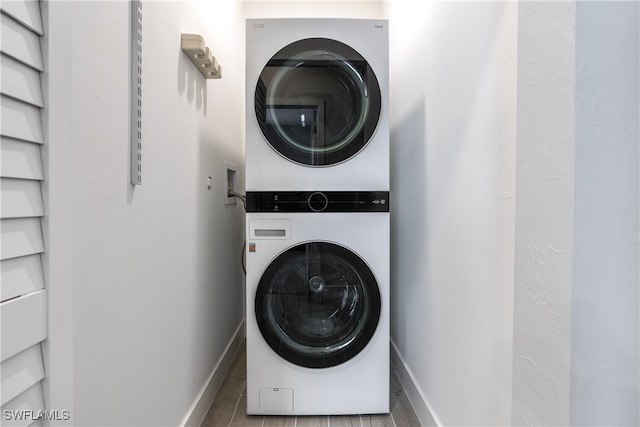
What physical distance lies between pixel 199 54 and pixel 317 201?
738 mm

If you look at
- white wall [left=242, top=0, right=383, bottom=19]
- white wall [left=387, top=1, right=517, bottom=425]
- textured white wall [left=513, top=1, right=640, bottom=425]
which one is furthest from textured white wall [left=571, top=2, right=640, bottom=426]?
white wall [left=242, top=0, right=383, bottom=19]

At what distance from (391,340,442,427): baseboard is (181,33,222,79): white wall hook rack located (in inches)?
65.1

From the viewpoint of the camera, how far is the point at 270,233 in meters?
1.54

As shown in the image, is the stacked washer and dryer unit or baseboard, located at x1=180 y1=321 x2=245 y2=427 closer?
baseboard, located at x1=180 y1=321 x2=245 y2=427

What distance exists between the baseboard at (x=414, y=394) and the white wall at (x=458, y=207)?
1 centimetres

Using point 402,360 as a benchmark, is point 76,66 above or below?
above

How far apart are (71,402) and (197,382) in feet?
2.87

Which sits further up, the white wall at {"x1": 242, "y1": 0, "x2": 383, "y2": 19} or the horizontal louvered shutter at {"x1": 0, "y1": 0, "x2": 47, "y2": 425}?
the white wall at {"x1": 242, "y1": 0, "x2": 383, "y2": 19}

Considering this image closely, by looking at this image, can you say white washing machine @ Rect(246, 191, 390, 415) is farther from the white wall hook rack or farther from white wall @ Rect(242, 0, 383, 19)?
white wall @ Rect(242, 0, 383, 19)

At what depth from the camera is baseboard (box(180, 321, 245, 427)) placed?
138 cm

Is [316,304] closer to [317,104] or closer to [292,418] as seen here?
[292,418]

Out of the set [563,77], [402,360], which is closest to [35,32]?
[563,77]

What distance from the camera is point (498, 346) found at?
92 centimetres

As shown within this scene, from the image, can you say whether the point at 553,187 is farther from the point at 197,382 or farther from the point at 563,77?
the point at 197,382
